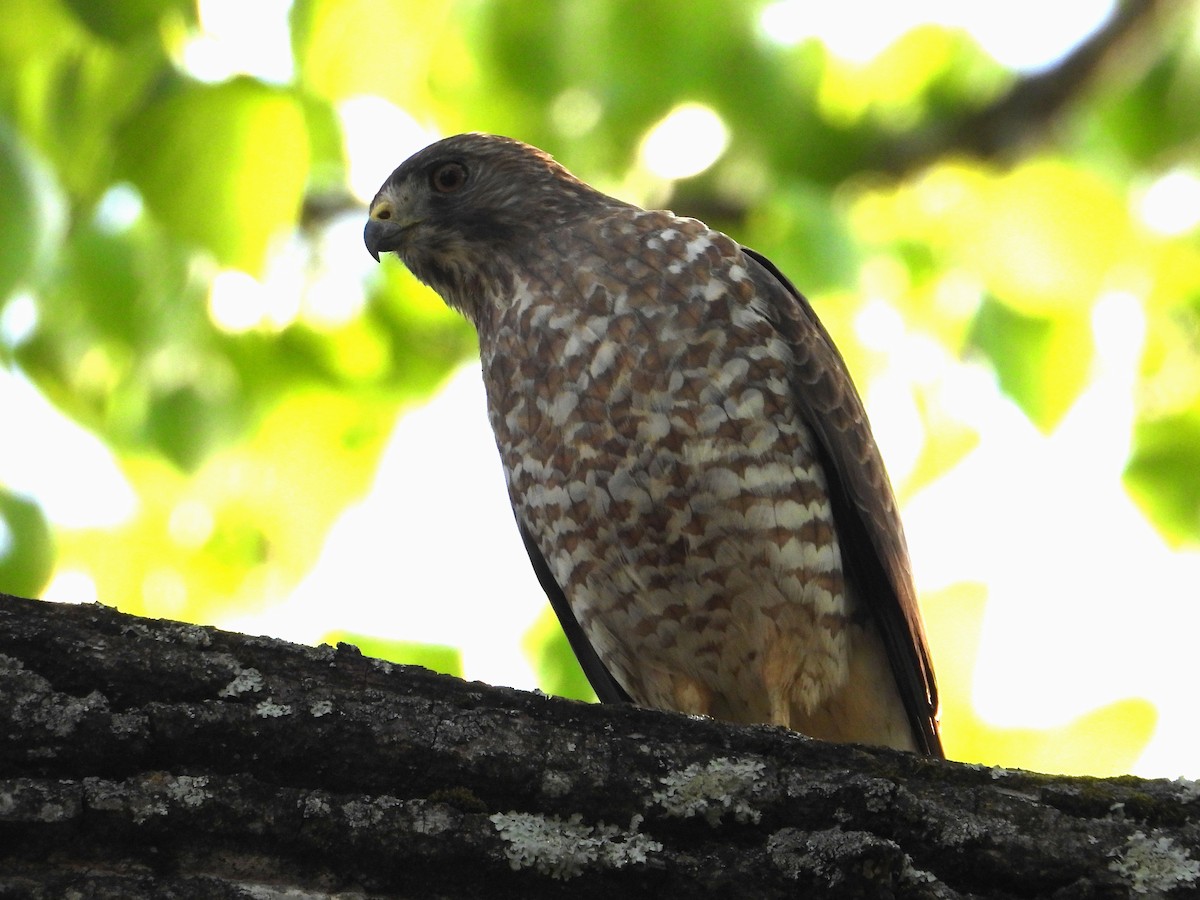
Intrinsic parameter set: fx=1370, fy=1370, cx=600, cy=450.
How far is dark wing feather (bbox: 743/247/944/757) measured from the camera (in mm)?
3818

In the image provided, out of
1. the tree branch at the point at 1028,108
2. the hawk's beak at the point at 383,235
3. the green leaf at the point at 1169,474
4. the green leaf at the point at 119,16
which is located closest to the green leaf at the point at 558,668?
the hawk's beak at the point at 383,235

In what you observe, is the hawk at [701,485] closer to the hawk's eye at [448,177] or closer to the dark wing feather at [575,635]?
the dark wing feather at [575,635]

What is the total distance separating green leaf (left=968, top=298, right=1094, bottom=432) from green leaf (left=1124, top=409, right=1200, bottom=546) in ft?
1.47

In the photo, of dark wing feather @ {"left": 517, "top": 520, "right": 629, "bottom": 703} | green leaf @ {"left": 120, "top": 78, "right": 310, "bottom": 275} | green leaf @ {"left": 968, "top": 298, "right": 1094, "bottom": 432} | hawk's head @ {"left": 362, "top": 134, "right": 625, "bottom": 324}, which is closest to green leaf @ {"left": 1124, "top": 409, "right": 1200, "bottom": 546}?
green leaf @ {"left": 968, "top": 298, "right": 1094, "bottom": 432}

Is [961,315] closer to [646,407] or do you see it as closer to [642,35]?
[642,35]

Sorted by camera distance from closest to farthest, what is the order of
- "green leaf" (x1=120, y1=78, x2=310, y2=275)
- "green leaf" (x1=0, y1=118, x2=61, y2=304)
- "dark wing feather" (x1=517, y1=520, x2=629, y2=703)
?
1. "green leaf" (x1=0, y1=118, x2=61, y2=304)
2. "green leaf" (x1=120, y1=78, x2=310, y2=275)
3. "dark wing feather" (x1=517, y1=520, x2=629, y2=703)

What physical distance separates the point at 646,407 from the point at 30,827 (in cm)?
203

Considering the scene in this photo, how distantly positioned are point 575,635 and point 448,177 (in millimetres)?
1657

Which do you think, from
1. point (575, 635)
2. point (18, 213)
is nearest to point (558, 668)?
point (575, 635)

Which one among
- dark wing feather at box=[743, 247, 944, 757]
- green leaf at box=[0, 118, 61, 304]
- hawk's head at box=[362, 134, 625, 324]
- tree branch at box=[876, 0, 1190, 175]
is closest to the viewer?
green leaf at box=[0, 118, 61, 304]

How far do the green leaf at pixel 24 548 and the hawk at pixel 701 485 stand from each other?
1.28 meters

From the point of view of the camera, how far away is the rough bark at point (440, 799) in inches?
75.1

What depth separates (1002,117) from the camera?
19.4ft

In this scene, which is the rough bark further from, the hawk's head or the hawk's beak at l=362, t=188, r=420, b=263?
the hawk's beak at l=362, t=188, r=420, b=263
